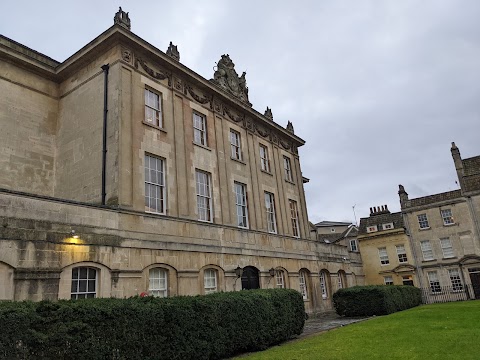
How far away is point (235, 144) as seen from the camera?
2347 centimetres

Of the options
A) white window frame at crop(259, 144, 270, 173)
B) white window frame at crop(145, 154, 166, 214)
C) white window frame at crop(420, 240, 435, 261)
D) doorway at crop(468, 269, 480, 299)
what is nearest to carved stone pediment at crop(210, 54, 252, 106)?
white window frame at crop(259, 144, 270, 173)

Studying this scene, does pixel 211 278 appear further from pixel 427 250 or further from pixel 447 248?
pixel 447 248

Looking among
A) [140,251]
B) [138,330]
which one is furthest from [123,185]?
[138,330]

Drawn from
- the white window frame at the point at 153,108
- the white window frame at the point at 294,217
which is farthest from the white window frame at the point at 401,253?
the white window frame at the point at 153,108

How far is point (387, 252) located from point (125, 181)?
116 feet

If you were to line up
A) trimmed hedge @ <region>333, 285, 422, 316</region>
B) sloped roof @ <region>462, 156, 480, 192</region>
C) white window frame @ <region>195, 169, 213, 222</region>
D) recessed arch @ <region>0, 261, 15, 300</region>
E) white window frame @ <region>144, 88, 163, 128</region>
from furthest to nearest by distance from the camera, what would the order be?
sloped roof @ <region>462, 156, 480, 192</region> < trimmed hedge @ <region>333, 285, 422, 316</region> < white window frame @ <region>195, 169, 213, 222</region> < white window frame @ <region>144, 88, 163, 128</region> < recessed arch @ <region>0, 261, 15, 300</region>

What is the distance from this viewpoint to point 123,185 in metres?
15.2

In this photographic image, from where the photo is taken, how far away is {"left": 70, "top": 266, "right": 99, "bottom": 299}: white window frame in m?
12.3

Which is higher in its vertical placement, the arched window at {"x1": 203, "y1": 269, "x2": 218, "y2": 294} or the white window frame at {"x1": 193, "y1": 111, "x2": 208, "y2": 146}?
the white window frame at {"x1": 193, "y1": 111, "x2": 208, "y2": 146}

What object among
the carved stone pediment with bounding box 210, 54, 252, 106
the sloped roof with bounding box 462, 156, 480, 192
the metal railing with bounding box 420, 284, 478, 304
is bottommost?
the metal railing with bounding box 420, 284, 478, 304

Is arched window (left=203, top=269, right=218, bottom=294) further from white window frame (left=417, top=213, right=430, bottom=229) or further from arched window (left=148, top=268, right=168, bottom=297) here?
white window frame (left=417, top=213, right=430, bottom=229)

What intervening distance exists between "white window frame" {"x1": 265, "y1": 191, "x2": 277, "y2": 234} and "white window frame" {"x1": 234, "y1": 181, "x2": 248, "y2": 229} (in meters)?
2.33

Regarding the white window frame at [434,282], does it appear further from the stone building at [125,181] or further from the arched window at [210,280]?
the arched window at [210,280]

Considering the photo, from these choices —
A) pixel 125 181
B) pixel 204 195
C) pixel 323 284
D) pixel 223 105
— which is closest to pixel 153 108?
pixel 125 181
